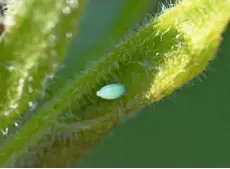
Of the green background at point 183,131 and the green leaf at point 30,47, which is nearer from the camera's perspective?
the green leaf at point 30,47

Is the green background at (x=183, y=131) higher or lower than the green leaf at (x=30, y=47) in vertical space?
higher

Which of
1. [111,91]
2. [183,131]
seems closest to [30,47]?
[111,91]

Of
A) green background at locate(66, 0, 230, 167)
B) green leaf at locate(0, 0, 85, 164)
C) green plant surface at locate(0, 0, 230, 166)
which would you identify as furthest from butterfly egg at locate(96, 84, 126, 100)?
green background at locate(66, 0, 230, 167)

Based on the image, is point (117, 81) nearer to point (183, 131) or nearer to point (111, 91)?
point (111, 91)

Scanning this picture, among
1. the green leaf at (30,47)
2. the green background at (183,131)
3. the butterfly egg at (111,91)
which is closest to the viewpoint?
the green leaf at (30,47)

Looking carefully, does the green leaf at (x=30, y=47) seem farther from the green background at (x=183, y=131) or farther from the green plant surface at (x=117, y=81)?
the green background at (x=183, y=131)

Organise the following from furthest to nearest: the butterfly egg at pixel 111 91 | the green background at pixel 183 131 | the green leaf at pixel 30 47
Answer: the green background at pixel 183 131, the butterfly egg at pixel 111 91, the green leaf at pixel 30 47

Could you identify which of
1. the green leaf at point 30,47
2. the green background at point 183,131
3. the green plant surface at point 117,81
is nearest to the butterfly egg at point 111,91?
the green plant surface at point 117,81
